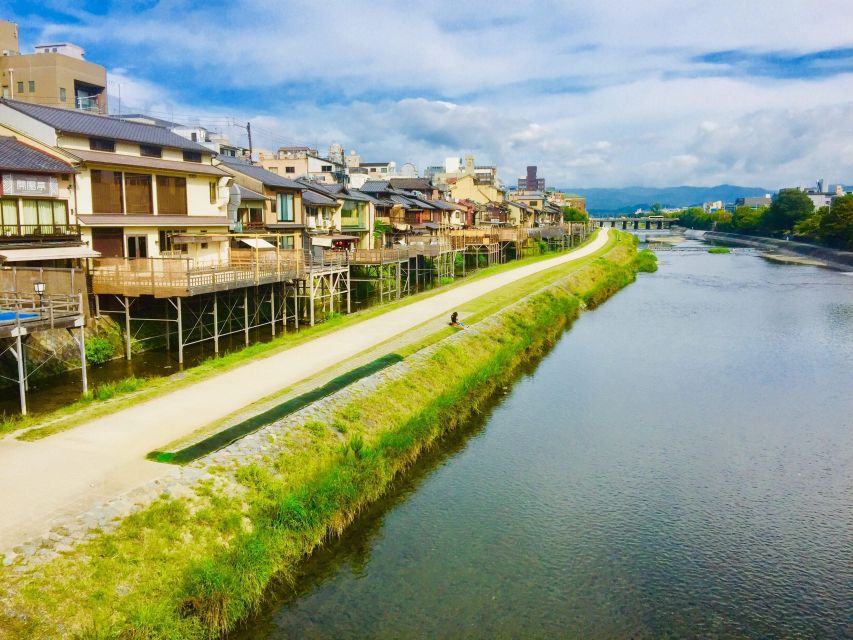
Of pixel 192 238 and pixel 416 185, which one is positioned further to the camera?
pixel 416 185

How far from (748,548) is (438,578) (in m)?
6.88

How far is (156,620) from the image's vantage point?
9938 millimetres

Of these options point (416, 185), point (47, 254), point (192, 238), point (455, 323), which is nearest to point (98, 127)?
point (192, 238)

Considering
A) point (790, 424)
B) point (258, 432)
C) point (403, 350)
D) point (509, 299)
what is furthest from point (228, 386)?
point (509, 299)

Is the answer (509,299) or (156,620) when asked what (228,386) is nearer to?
(156,620)

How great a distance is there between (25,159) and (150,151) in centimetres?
731

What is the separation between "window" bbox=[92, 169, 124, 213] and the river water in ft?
60.7

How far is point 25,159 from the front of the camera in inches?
972

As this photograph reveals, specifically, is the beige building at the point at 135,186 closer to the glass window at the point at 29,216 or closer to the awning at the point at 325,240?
the glass window at the point at 29,216

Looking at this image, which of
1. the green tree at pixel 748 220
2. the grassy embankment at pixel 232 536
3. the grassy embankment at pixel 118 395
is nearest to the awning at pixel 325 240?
the grassy embankment at pixel 118 395

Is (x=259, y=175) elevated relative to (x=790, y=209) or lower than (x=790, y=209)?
lower

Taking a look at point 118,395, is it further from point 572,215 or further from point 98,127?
point 572,215

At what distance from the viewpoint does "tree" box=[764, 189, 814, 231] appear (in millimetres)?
125500

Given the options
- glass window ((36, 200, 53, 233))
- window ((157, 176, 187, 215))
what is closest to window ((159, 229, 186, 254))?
window ((157, 176, 187, 215))
